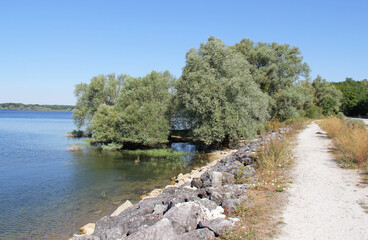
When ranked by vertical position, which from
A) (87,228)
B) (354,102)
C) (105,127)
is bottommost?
(87,228)

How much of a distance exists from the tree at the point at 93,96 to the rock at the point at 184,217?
3454cm

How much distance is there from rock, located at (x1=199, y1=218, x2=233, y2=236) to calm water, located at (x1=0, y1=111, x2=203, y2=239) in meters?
5.58

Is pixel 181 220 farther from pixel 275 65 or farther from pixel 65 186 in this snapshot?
pixel 275 65

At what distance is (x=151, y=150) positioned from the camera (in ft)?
88.4

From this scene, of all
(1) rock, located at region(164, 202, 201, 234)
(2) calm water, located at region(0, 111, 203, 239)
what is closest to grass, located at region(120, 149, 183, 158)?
(2) calm water, located at region(0, 111, 203, 239)

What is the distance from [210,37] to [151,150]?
1236 cm

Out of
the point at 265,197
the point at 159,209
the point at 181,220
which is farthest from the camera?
the point at 265,197

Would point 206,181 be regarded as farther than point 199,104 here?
No

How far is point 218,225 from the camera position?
5840 mm

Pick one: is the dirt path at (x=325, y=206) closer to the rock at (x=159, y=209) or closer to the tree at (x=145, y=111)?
the rock at (x=159, y=209)

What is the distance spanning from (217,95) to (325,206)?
17365 mm

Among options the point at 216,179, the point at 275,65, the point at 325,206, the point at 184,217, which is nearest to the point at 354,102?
the point at 275,65

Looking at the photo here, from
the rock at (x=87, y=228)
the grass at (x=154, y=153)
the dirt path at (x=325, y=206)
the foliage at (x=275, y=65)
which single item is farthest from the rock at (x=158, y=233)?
the foliage at (x=275, y=65)

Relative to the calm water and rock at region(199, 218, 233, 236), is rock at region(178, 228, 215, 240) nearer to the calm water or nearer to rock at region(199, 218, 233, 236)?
rock at region(199, 218, 233, 236)
